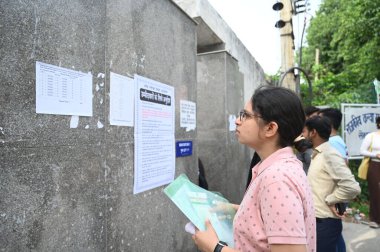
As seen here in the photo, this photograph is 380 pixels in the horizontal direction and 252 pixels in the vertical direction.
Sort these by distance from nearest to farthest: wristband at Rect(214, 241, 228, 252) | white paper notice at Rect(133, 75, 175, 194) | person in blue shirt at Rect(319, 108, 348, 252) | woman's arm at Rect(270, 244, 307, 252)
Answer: woman's arm at Rect(270, 244, 307, 252) → wristband at Rect(214, 241, 228, 252) → white paper notice at Rect(133, 75, 175, 194) → person in blue shirt at Rect(319, 108, 348, 252)

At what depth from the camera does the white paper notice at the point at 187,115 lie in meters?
2.91

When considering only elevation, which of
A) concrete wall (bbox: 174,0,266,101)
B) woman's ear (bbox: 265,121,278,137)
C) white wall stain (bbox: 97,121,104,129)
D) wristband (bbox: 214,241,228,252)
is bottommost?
wristband (bbox: 214,241,228,252)

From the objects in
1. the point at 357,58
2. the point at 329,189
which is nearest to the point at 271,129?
the point at 329,189

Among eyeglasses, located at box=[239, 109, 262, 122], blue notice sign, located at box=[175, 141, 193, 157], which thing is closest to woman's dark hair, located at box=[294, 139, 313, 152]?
blue notice sign, located at box=[175, 141, 193, 157]

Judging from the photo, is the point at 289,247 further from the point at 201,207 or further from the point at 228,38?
the point at 228,38

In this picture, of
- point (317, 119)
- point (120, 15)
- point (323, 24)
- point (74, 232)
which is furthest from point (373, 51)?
point (323, 24)

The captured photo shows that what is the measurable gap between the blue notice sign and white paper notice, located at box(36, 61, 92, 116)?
121cm

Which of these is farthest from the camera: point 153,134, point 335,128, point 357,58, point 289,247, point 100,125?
point 357,58

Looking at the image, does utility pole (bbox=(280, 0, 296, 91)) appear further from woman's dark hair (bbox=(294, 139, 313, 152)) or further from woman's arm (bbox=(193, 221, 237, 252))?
woman's arm (bbox=(193, 221, 237, 252))

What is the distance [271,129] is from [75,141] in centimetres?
104

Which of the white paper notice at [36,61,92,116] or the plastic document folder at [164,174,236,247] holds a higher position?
the white paper notice at [36,61,92,116]

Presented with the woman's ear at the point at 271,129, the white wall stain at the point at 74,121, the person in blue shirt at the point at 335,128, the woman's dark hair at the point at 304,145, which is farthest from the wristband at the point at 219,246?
the person in blue shirt at the point at 335,128

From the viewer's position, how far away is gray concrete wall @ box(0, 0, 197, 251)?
1329mm

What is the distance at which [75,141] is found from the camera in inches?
64.2
